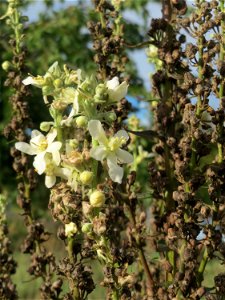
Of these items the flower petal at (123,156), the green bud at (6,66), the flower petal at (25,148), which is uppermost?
the green bud at (6,66)

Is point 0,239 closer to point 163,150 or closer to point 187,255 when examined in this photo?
point 163,150

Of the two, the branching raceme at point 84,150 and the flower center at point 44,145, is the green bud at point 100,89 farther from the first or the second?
the flower center at point 44,145

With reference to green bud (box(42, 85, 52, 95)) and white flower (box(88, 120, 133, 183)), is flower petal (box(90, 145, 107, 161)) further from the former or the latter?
green bud (box(42, 85, 52, 95))

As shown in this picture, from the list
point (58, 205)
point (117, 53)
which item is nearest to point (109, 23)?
point (117, 53)

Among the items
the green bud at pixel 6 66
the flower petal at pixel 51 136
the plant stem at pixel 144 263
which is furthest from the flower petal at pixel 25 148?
the green bud at pixel 6 66

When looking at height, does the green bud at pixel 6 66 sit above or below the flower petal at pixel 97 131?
above

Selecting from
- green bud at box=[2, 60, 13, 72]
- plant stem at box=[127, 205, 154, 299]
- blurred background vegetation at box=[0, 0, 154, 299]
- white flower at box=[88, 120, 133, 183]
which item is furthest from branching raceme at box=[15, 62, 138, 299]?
blurred background vegetation at box=[0, 0, 154, 299]
